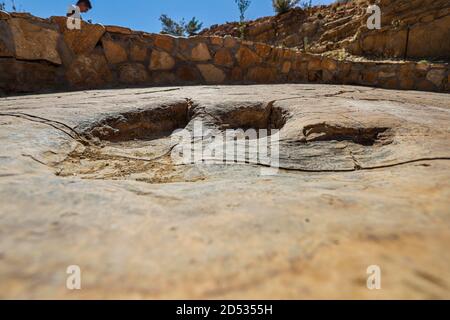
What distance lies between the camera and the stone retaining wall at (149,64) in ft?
8.56

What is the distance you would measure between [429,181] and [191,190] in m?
0.71

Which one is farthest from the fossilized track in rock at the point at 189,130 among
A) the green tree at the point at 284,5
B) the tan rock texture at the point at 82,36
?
the green tree at the point at 284,5

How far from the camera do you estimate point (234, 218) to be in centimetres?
65

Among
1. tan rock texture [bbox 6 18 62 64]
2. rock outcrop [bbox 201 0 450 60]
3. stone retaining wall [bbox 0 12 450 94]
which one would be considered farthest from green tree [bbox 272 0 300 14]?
tan rock texture [bbox 6 18 62 64]

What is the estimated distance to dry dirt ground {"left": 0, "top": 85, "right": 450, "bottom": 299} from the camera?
46 centimetres

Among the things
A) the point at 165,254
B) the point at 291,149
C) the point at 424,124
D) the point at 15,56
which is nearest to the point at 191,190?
the point at 165,254

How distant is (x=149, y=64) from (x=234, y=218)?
9.56 feet

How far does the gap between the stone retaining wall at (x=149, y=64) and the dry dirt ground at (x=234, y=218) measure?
1.64 metres

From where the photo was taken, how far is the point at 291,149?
48.6 inches

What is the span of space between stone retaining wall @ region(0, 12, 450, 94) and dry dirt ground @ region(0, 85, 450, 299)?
1638 millimetres

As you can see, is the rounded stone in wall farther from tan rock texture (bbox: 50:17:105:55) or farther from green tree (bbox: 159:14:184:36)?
green tree (bbox: 159:14:184:36)

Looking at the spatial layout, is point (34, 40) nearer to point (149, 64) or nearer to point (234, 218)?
point (149, 64)

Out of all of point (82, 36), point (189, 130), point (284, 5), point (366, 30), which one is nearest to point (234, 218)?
point (189, 130)
